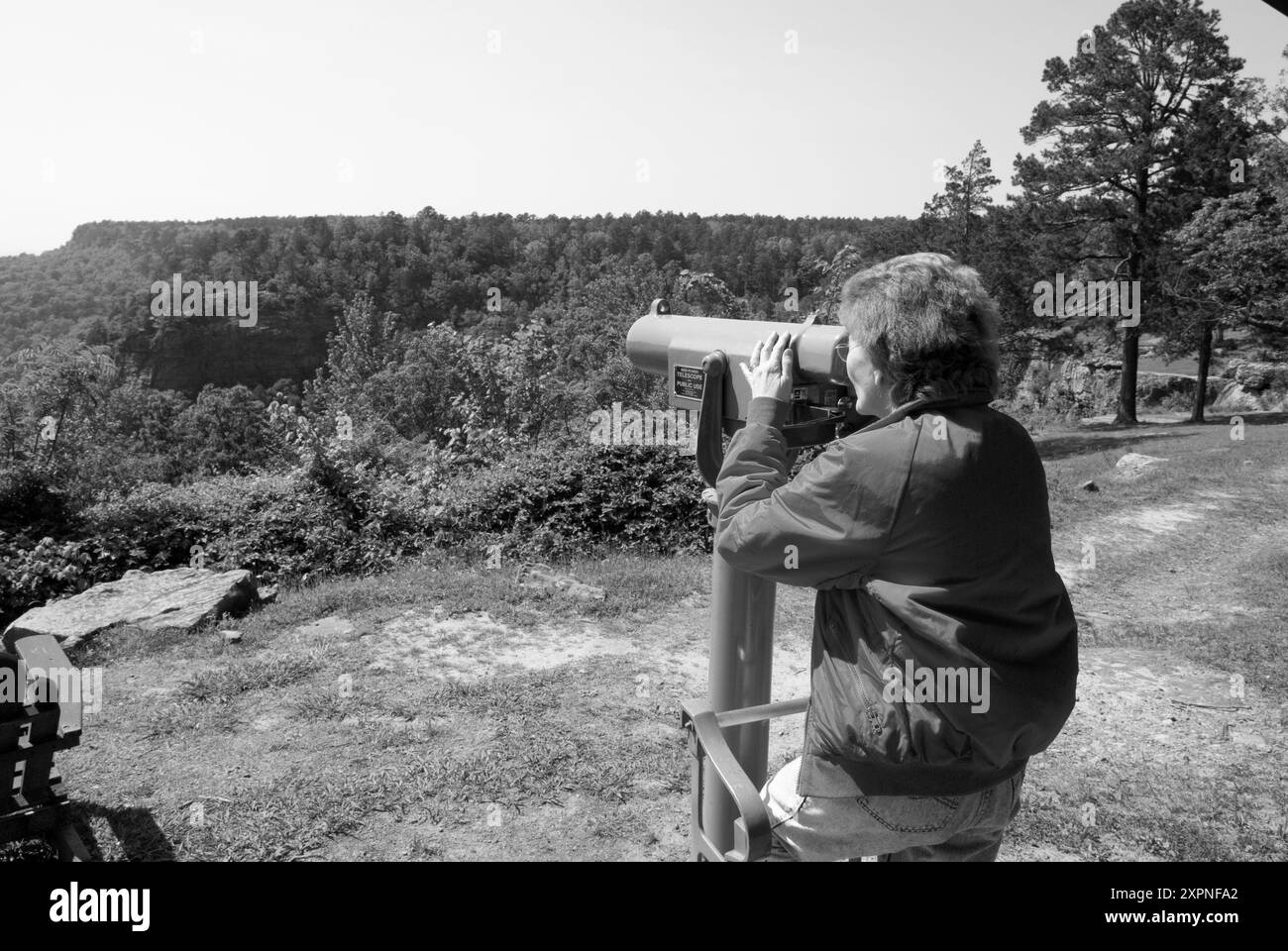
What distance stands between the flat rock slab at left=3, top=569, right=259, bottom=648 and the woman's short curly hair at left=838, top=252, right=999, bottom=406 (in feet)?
17.7

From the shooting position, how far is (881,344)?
5.91ft

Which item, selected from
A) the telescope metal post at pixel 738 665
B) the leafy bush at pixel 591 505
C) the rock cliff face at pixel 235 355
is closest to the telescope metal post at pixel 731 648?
the telescope metal post at pixel 738 665

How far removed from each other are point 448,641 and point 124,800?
7.00 ft

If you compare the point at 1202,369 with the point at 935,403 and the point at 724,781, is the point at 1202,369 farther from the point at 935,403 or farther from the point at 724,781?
the point at 724,781

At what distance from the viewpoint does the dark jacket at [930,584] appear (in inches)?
66.0

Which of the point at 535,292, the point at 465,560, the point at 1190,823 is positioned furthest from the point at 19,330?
the point at 1190,823

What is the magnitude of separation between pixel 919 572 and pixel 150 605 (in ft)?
19.5

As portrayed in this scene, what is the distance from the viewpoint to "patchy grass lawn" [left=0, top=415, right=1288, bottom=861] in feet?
11.6

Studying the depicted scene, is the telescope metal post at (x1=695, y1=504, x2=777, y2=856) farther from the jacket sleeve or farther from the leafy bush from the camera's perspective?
the leafy bush

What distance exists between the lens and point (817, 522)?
1.71 m

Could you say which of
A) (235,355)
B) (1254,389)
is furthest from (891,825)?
(235,355)

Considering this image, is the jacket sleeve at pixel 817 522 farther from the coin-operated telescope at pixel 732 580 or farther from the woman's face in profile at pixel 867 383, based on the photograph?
the coin-operated telescope at pixel 732 580

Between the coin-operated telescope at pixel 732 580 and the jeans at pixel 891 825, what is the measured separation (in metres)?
0.12

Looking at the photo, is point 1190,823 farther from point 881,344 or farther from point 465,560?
point 465,560
